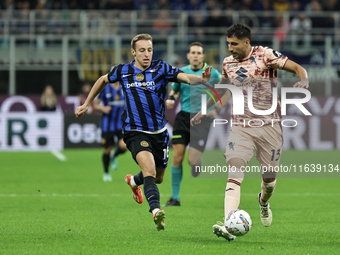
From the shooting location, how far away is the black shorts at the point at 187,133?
349 inches

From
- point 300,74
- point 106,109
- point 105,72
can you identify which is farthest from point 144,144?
point 105,72

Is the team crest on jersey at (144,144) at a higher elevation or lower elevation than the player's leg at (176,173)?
higher

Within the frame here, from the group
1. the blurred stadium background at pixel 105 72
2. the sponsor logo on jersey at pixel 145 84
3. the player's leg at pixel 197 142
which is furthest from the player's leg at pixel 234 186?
the player's leg at pixel 197 142

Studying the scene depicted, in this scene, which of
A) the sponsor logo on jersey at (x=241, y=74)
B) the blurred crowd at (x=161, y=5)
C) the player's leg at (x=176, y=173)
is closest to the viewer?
the sponsor logo on jersey at (x=241, y=74)

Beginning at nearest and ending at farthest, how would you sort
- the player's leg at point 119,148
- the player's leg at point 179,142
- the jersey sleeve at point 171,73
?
the jersey sleeve at point 171,73, the player's leg at point 179,142, the player's leg at point 119,148

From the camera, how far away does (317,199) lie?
9.38 meters

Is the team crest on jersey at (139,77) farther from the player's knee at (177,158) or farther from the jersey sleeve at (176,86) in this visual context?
the player's knee at (177,158)

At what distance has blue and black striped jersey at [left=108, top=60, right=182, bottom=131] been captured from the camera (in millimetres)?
6582

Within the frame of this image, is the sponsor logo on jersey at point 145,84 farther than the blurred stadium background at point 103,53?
No

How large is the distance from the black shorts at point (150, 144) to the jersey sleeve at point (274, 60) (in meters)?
1.45

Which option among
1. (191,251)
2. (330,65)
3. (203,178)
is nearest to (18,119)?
(203,178)

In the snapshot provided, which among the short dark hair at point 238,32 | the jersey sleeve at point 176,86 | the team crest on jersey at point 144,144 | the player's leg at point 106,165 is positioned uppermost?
the short dark hair at point 238,32

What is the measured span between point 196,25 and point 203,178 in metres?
9.46

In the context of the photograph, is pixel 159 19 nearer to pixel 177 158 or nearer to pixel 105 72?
pixel 105 72
